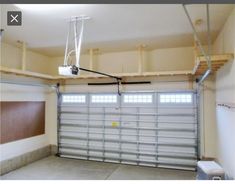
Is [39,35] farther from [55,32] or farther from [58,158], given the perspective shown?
[58,158]

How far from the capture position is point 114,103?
676 cm

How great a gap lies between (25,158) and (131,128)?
10.4ft

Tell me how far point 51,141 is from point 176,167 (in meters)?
4.11

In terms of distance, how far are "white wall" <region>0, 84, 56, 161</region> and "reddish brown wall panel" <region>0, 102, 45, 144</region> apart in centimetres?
14

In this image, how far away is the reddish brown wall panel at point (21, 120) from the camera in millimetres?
5703

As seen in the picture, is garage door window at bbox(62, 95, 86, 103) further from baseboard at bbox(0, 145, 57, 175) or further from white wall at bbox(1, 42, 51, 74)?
baseboard at bbox(0, 145, 57, 175)

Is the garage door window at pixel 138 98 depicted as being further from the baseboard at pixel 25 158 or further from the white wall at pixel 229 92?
the baseboard at pixel 25 158

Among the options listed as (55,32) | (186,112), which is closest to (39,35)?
(55,32)

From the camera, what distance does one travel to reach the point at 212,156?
234 inches

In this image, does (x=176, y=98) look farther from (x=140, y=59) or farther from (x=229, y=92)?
(x=229, y=92)

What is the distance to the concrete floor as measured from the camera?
538 centimetres

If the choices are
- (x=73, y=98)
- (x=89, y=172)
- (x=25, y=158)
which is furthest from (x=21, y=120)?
(x=89, y=172)

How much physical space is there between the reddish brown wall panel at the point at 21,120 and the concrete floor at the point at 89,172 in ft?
3.01

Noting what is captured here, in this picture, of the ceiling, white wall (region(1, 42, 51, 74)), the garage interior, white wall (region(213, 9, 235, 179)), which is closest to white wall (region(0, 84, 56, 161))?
the garage interior
